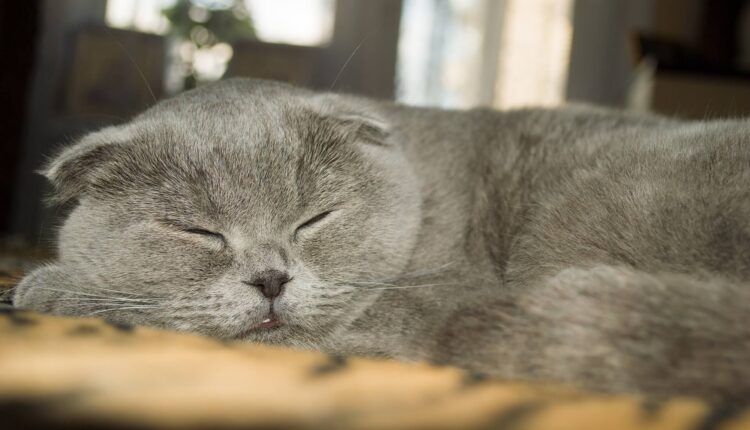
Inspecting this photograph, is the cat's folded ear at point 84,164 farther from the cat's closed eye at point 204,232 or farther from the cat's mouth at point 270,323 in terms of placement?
the cat's mouth at point 270,323

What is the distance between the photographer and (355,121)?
51.4 inches

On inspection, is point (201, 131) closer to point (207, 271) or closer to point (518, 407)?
point (207, 271)

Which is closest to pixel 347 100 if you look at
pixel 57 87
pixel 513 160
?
pixel 513 160

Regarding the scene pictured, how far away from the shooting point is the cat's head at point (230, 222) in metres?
1.09

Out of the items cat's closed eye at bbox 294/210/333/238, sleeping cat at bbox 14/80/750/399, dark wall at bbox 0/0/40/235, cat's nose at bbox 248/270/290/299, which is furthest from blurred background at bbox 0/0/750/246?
cat's nose at bbox 248/270/290/299

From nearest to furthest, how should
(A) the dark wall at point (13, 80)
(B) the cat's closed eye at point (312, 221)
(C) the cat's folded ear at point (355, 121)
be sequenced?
(B) the cat's closed eye at point (312, 221), (C) the cat's folded ear at point (355, 121), (A) the dark wall at point (13, 80)

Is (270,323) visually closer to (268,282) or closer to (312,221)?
(268,282)

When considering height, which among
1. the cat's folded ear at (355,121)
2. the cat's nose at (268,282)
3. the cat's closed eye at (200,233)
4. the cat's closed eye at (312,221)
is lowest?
the cat's nose at (268,282)

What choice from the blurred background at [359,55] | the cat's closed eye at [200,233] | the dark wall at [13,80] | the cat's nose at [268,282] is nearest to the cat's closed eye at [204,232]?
the cat's closed eye at [200,233]

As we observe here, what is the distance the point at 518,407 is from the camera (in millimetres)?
555

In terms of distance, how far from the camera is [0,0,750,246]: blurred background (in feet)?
14.1

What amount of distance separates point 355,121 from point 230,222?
0.35 metres

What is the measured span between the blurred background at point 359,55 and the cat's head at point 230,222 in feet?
8.32

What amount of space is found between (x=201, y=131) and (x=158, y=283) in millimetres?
292
